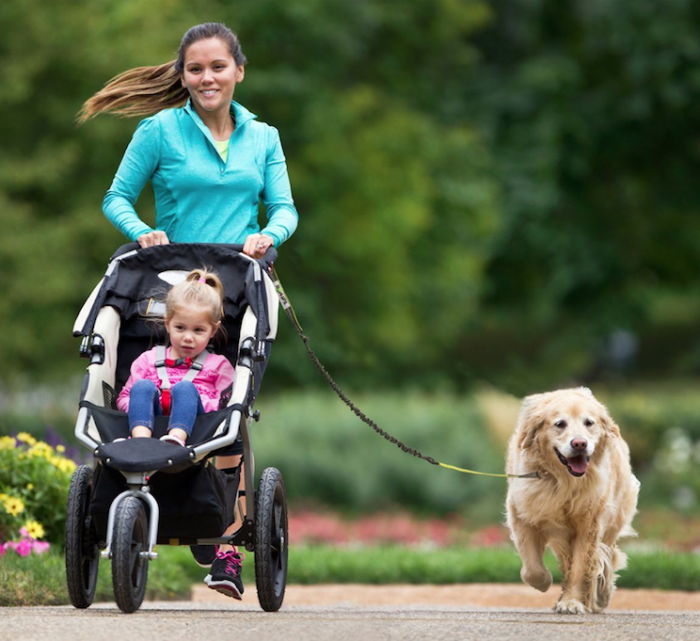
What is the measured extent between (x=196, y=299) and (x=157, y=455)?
31.5 inches

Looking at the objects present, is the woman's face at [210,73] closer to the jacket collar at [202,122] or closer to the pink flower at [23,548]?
the jacket collar at [202,122]

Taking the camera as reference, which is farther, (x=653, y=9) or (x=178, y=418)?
(x=653, y=9)

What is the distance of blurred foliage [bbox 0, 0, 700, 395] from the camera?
60.6 feet

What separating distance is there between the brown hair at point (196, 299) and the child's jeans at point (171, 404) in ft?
1.14

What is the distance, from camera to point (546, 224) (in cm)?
2689

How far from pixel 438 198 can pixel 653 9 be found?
523cm

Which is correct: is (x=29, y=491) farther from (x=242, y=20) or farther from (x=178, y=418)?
(x=242, y=20)

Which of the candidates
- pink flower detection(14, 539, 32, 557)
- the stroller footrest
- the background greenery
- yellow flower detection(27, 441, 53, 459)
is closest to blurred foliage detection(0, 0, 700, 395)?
the background greenery

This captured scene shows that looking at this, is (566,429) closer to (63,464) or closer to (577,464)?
(577,464)

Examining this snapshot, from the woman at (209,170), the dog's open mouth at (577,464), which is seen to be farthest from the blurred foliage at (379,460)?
the woman at (209,170)

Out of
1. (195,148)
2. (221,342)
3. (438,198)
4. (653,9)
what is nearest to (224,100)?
(195,148)

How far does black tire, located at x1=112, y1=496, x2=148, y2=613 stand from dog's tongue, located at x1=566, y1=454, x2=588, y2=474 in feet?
7.04

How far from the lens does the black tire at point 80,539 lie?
225 inches

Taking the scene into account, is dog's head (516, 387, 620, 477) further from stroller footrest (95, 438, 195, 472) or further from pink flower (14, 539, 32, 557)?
pink flower (14, 539, 32, 557)
